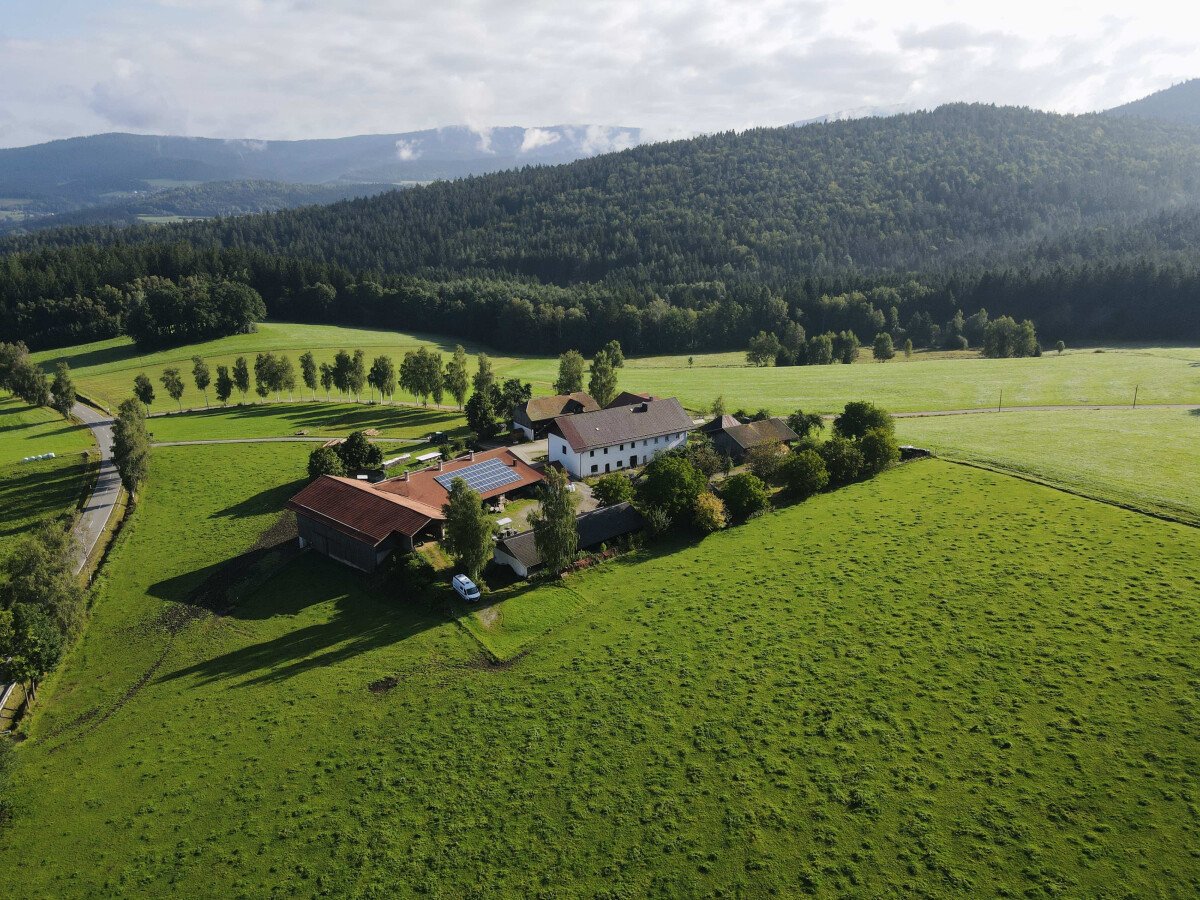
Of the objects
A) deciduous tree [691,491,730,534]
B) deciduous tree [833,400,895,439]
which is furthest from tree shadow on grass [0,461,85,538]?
deciduous tree [833,400,895,439]

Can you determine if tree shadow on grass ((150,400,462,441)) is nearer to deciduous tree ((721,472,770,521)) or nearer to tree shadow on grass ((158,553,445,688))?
tree shadow on grass ((158,553,445,688))

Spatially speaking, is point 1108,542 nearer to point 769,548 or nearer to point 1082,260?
point 769,548

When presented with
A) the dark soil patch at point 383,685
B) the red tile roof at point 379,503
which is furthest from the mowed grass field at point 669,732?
the red tile roof at point 379,503

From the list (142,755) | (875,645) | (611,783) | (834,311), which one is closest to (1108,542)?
(875,645)

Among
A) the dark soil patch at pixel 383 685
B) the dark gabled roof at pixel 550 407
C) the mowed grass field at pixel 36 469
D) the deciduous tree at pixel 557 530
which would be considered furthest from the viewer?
the dark gabled roof at pixel 550 407

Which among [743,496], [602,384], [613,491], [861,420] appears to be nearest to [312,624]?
[613,491]

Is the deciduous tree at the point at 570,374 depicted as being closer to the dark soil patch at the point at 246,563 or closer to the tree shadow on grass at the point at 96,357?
the dark soil patch at the point at 246,563
